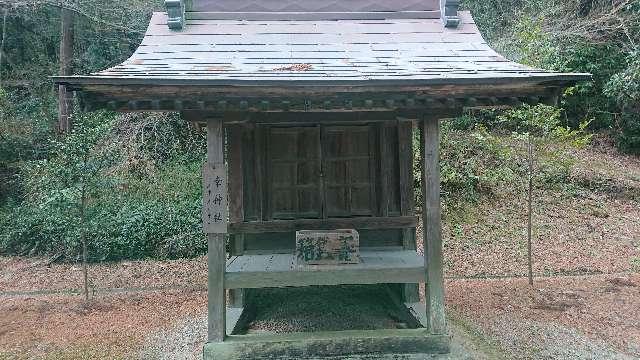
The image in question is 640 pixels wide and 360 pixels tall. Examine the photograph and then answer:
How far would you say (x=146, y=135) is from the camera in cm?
1338

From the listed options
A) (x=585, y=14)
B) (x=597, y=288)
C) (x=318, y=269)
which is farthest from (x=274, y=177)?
(x=585, y=14)

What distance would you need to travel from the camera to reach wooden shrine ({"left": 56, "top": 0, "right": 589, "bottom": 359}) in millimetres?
4406

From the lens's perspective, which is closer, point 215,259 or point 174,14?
point 215,259

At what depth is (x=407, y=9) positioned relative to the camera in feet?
21.9

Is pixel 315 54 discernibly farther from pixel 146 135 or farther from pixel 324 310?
pixel 146 135

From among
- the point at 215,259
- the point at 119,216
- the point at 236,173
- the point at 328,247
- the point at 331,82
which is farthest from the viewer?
the point at 119,216

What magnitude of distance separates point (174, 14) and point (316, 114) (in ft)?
7.73

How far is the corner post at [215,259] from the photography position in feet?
15.9

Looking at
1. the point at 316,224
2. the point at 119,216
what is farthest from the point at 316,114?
the point at 119,216

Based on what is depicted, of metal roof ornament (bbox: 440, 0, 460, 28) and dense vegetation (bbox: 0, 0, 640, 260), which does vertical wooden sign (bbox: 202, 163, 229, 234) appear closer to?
metal roof ornament (bbox: 440, 0, 460, 28)

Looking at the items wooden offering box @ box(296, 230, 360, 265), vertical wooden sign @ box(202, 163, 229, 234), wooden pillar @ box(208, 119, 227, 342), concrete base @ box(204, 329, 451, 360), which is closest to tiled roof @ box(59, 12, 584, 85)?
wooden pillar @ box(208, 119, 227, 342)

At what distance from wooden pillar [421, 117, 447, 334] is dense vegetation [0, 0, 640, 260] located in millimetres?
3862

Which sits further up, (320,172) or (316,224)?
(320,172)

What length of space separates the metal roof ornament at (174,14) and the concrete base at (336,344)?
4.01 meters
